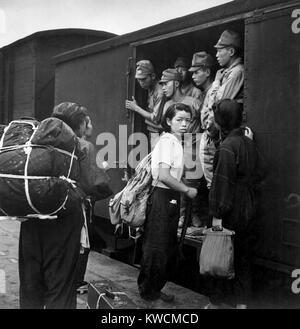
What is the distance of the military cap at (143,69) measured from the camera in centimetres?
497

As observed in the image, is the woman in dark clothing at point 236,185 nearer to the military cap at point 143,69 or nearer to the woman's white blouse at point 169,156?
the woman's white blouse at point 169,156

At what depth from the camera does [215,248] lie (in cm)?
331

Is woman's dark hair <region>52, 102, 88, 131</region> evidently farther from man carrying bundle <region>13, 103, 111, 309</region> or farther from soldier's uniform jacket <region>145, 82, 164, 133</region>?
soldier's uniform jacket <region>145, 82, 164, 133</region>

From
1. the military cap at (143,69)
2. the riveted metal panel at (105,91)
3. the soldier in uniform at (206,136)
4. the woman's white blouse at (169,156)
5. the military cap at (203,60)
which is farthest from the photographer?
the riveted metal panel at (105,91)

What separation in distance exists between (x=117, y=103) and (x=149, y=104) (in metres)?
0.48

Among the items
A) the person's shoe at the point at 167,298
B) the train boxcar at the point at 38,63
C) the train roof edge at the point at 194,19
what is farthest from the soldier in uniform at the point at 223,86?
the train boxcar at the point at 38,63

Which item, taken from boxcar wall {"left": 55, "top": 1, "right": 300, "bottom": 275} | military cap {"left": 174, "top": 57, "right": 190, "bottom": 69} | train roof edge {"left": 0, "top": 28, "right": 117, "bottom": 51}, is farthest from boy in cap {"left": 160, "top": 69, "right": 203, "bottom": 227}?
train roof edge {"left": 0, "top": 28, "right": 117, "bottom": 51}

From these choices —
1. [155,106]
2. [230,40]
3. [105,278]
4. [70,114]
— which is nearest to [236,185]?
[70,114]

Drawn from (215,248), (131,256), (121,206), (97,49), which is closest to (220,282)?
(215,248)

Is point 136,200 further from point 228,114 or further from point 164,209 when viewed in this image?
point 228,114

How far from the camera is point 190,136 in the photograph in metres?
4.71

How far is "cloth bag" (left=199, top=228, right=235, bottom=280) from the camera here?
3.27 meters

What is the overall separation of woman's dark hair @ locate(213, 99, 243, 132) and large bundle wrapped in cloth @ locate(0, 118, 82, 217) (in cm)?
107

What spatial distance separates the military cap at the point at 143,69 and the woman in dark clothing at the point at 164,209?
1238 millimetres
